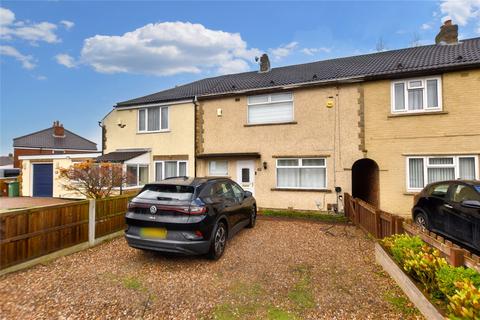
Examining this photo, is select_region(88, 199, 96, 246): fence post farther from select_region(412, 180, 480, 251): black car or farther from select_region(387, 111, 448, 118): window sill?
select_region(387, 111, 448, 118): window sill

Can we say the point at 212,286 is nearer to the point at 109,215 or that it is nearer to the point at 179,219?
the point at 179,219

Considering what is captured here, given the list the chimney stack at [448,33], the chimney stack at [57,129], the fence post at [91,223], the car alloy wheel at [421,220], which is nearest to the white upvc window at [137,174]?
the fence post at [91,223]

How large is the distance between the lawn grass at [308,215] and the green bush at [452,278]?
19.2 ft

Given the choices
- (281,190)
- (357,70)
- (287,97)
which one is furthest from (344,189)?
(357,70)

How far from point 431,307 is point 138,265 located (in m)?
4.86

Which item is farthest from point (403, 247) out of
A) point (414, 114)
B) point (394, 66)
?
point (394, 66)

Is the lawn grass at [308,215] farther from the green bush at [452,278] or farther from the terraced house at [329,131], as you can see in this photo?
the green bush at [452,278]

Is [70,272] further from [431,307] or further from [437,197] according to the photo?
[437,197]

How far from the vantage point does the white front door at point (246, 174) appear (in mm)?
11156

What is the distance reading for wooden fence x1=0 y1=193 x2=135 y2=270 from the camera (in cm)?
453

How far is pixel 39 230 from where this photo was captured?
5.04 meters

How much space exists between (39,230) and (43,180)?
44.6 ft

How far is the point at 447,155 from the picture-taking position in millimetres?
8500

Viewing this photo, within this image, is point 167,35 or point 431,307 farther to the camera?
point 167,35
